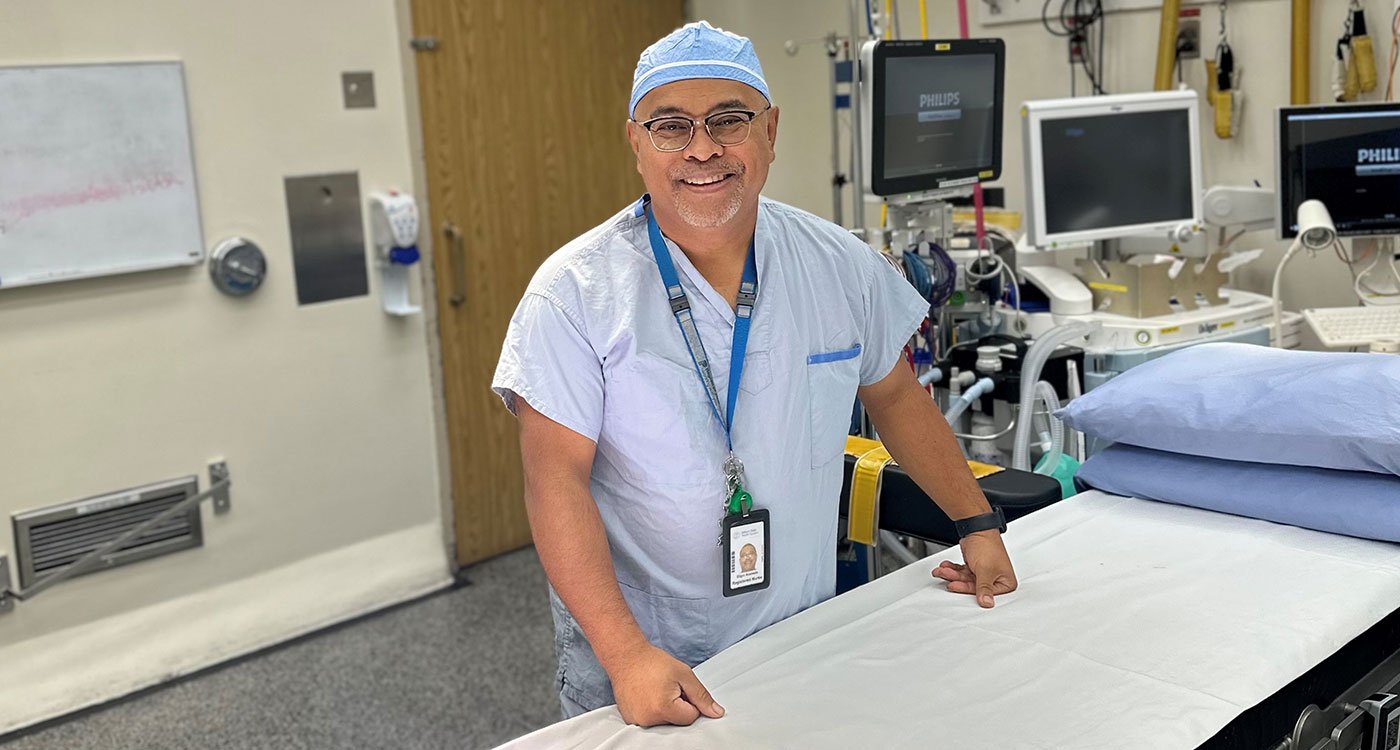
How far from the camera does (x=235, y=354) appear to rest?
3.28 m

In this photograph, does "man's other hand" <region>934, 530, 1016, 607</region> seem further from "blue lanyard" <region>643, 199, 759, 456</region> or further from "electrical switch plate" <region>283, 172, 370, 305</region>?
"electrical switch plate" <region>283, 172, 370, 305</region>

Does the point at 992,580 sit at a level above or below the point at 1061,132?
below

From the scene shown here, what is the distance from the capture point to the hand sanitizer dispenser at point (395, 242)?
3461 mm

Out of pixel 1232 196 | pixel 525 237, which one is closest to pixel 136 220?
pixel 525 237

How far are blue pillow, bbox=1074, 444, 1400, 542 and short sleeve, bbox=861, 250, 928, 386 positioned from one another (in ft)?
1.66

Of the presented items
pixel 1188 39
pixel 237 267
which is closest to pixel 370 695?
pixel 237 267

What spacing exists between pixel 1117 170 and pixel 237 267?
223 cm

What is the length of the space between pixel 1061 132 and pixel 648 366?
182 cm

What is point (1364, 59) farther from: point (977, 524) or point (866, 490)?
point (977, 524)

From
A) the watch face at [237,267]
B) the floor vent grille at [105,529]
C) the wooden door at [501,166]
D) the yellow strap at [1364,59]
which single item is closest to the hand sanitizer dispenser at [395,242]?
the wooden door at [501,166]

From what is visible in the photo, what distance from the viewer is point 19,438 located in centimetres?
294

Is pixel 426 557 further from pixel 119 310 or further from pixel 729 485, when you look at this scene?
pixel 729 485

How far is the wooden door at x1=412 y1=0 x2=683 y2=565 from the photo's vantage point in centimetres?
367

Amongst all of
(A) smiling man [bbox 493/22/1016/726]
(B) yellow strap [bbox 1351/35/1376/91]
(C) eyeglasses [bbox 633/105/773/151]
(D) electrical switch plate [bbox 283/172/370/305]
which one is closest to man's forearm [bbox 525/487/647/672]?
(A) smiling man [bbox 493/22/1016/726]
